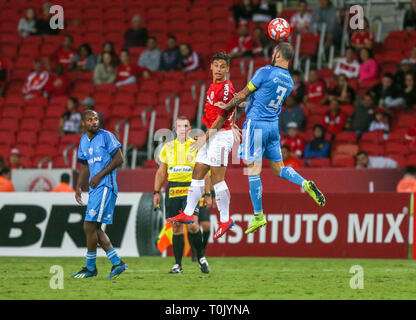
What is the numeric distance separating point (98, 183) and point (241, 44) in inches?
440

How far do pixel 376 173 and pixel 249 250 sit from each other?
3.12 metres

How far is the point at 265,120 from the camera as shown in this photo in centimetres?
1113

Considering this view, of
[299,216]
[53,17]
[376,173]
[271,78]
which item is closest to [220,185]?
[271,78]

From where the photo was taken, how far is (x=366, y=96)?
1894 cm

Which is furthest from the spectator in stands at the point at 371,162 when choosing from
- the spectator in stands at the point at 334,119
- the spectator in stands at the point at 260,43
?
the spectator in stands at the point at 260,43

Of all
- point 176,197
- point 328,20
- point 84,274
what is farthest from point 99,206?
point 328,20

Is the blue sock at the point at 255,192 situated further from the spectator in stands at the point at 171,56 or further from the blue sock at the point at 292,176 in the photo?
the spectator in stands at the point at 171,56

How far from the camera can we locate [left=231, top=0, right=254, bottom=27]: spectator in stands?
2230 cm

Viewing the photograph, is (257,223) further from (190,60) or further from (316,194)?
(190,60)

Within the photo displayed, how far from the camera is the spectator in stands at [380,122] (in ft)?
61.3

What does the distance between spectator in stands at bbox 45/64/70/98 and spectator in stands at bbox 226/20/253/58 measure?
14.4 ft

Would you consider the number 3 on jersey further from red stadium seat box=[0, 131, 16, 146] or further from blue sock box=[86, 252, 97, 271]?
red stadium seat box=[0, 131, 16, 146]

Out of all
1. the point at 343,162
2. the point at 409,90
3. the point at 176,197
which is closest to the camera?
the point at 176,197

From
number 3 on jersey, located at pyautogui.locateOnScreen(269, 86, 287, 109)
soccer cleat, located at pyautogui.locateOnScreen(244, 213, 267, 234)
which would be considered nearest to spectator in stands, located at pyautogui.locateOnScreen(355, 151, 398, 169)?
number 3 on jersey, located at pyautogui.locateOnScreen(269, 86, 287, 109)
